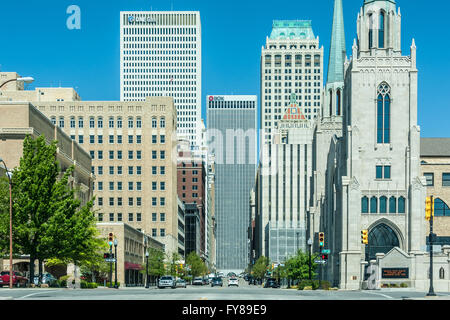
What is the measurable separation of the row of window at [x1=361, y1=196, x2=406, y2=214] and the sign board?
14951 mm

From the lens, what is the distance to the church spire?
13755cm

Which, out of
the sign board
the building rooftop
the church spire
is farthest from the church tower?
the church spire

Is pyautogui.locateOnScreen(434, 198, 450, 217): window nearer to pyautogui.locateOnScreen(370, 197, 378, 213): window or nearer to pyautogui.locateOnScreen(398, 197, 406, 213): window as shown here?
pyautogui.locateOnScreen(398, 197, 406, 213): window

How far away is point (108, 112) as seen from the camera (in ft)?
447

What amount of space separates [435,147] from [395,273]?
143ft

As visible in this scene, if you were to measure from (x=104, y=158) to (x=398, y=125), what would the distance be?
66.4m

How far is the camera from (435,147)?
11344cm

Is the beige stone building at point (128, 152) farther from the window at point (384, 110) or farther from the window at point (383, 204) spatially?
the window at point (383, 204)

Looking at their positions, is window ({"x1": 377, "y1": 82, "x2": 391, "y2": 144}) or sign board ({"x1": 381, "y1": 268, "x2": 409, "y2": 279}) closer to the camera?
sign board ({"x1": 381, "y1": 268, "x2": 409, "y2": 279})

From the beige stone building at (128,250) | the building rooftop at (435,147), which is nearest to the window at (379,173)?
the building rooftop at (435,147)

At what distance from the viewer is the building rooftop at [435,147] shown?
111 m

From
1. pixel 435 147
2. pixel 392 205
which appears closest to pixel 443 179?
pixel 435 147

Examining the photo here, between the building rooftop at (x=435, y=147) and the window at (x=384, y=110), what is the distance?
865 inches

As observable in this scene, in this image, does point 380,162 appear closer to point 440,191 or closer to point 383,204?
point 383,204
